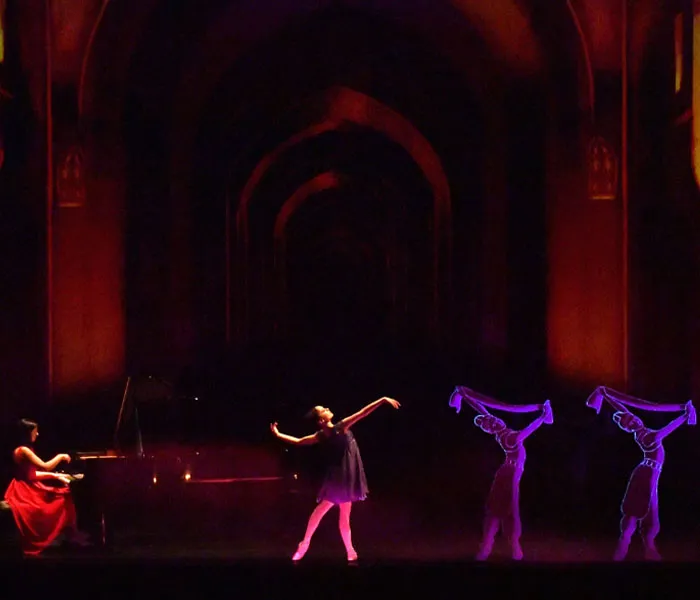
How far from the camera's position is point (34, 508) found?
36.8 feet

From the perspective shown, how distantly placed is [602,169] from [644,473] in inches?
169

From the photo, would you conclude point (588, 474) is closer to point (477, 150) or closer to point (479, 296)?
point (479, 296)

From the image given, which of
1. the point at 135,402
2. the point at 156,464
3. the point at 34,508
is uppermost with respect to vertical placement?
the point at 135,402

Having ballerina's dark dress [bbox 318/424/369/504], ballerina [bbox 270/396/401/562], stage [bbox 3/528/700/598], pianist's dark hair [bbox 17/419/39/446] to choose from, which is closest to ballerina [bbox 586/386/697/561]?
stage [bbox 3/528/700/598]

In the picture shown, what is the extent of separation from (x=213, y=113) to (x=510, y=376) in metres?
6.67

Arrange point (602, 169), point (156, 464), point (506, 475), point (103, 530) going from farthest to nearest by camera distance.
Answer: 1. point (602, 169)
2. point (156, 464)
3. point (103, 530)
4. point (506, 475)

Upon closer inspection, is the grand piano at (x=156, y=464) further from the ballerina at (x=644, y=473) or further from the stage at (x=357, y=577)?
the ballerina at (x=644, y=473)

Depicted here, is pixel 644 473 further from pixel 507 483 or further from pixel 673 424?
pixel 507 483

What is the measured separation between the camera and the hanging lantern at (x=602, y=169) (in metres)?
14.3

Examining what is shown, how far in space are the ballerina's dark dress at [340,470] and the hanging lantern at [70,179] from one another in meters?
5.08

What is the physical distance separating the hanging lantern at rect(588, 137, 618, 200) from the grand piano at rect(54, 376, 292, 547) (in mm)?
4614

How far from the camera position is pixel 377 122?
2525 cm

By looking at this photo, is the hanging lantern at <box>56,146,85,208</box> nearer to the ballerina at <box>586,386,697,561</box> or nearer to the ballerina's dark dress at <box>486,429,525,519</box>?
the ballerina's dark dress at <box>486,429,525,519</box>

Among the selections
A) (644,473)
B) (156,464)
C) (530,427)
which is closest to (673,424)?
(644,473)
